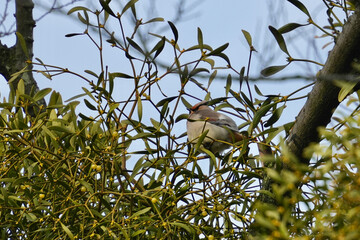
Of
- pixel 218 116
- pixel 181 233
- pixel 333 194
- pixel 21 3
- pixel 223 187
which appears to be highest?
pixel 21 3

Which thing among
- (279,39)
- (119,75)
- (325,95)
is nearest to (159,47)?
(119,75)

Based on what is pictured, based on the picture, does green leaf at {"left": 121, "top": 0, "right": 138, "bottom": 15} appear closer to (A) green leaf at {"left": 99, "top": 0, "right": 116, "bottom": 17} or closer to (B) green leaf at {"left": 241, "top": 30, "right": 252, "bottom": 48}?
(A) green leaf at {"left": 99, "top": 0, "right": 116, "bottom": 17}

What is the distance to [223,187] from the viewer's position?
5.97ft

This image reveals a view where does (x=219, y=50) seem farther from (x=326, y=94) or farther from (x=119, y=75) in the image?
(x=326, y=94)

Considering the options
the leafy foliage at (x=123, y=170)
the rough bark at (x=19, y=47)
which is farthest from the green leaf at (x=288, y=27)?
the rough bark at (x=19, y=47)

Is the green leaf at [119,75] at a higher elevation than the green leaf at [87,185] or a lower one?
higher

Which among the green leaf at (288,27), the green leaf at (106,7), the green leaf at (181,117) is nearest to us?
the green leaf at (288,27)

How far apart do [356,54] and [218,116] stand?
4.68ft

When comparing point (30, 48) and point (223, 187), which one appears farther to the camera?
point (30, 48)

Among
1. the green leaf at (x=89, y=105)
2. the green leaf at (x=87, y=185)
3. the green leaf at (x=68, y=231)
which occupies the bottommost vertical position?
the green leaf at (x=68, y=231)

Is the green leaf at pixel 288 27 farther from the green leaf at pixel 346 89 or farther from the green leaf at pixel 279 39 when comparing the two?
the green leaf at pixel 346 89

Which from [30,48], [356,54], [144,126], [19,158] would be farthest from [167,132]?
[30,48]

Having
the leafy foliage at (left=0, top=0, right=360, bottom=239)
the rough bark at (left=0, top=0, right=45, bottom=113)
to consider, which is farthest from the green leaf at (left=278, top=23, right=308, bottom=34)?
→ the rough bark at (left=0, top=0, right=45, bottom=113)

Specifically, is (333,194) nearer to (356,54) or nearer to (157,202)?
(356,54)
